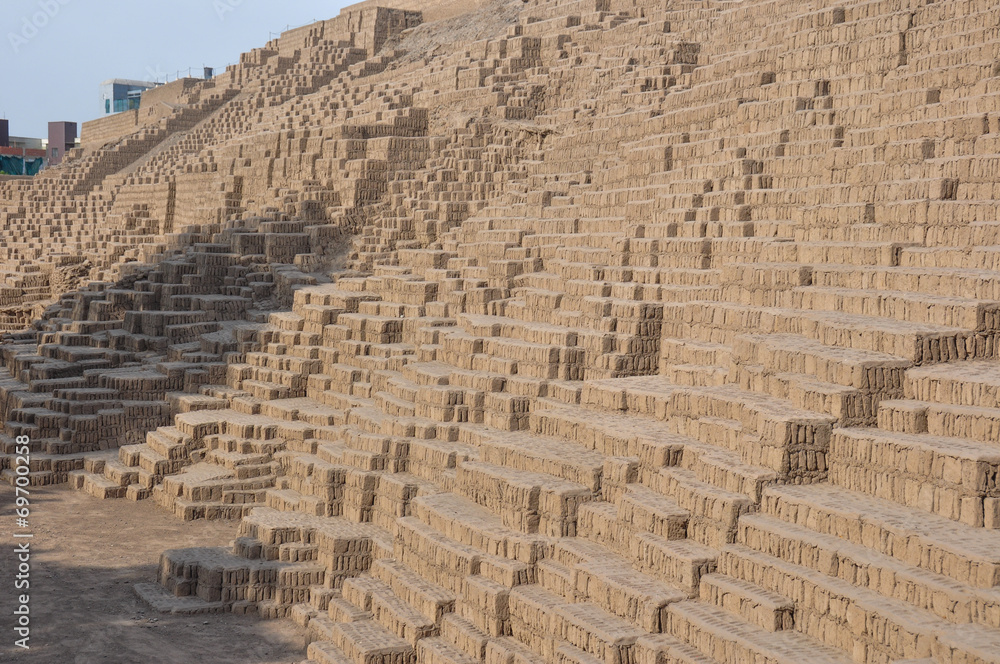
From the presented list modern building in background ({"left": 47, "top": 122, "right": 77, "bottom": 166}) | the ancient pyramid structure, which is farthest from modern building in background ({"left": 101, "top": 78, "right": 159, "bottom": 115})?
the ancient pyramid structure

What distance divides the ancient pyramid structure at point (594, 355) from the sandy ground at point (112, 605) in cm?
28

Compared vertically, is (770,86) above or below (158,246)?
above

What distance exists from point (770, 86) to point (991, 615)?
33.3 ft

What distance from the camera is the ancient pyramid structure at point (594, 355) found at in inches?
293

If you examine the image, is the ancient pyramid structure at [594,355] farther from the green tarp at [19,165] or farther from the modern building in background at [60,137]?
the modern building in background at [60,137]

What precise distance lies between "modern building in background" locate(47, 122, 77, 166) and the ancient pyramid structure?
30.4 m

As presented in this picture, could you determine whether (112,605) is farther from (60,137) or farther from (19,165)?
(60,137)

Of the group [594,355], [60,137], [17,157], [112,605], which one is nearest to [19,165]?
[17,157]

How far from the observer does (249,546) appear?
1159 cm

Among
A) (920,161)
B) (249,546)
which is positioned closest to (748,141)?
(920,161)

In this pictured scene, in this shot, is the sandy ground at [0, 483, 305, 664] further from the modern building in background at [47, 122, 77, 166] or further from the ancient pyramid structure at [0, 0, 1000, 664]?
the modern building in background at [47, 122, 77, 166]

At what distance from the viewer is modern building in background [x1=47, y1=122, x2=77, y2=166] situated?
52000mm

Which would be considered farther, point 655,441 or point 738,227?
point 738,227

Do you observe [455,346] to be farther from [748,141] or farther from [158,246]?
[158,246]
